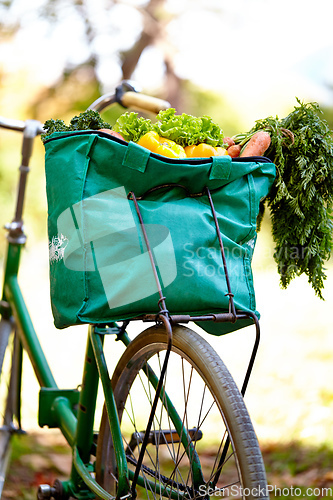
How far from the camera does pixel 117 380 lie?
133 cm

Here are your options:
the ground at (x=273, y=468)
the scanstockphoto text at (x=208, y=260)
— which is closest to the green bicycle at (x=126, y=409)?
the scanstockphoto text at (x=208, y=260)

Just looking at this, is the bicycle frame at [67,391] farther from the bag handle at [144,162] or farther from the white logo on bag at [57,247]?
the bag handle at [144,162]

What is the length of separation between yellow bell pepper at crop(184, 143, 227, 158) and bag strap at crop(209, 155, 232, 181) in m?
0.10

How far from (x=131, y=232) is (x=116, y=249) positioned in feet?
0.16

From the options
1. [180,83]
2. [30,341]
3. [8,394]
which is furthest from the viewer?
[180,83]

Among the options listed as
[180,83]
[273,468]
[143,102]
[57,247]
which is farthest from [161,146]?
[180,83]

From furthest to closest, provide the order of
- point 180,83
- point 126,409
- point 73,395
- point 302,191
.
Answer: point 180,83
point 73,395
point 126,409
point 302,191

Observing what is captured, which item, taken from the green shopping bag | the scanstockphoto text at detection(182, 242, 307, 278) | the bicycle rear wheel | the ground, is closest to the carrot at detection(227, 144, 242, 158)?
the green shopping bag

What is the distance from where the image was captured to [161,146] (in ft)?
3.92

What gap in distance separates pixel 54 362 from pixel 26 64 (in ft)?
19.4

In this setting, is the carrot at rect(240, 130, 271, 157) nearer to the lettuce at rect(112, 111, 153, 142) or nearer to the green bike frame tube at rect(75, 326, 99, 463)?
the lettuce at rect(112, 111, 153, 142)

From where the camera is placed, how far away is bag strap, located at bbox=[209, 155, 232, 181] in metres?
1.12

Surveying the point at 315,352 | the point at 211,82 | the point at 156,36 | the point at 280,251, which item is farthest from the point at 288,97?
the point at 280,251

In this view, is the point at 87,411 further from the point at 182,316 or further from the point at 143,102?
the point at 143,102
